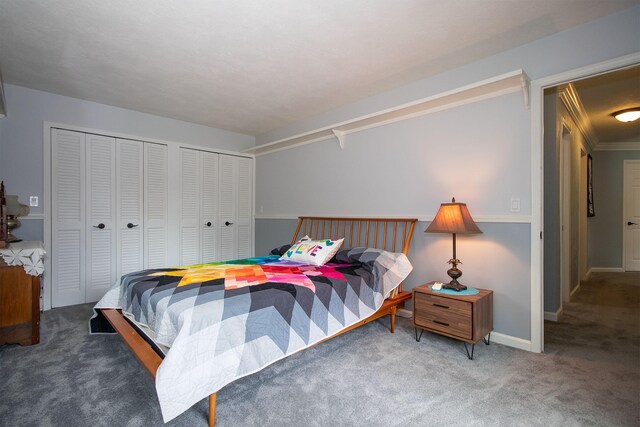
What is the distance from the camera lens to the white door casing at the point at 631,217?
5.86m

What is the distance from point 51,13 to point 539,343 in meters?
4.28

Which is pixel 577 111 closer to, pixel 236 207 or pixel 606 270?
pixel 606 270

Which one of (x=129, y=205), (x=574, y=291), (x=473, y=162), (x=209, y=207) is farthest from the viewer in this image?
(x=209, y=207)

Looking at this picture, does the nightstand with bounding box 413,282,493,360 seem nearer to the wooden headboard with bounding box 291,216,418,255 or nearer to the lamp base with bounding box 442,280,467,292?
the lamp base with bounding box 442,280,467,292

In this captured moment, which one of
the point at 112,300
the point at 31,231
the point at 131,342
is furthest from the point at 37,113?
the point at 131,342

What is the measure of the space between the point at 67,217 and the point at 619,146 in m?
8.96

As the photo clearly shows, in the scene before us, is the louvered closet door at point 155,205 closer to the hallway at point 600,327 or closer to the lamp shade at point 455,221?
the lamp shade at point 455,221

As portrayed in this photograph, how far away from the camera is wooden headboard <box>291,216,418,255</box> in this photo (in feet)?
10.8

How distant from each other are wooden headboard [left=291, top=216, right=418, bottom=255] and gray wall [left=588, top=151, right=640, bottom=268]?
5.01m

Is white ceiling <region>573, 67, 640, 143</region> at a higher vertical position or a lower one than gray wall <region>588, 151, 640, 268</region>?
higher

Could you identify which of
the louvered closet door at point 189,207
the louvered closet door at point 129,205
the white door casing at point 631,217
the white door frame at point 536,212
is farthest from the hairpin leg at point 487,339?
the white door casing at point 631,217

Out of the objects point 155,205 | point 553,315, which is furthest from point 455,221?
point 155,205

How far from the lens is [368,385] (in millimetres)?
1969

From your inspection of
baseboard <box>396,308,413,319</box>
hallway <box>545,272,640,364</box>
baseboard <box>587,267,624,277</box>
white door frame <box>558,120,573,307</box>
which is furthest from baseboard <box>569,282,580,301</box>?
baseboard <box>396,308,413,319</box>
